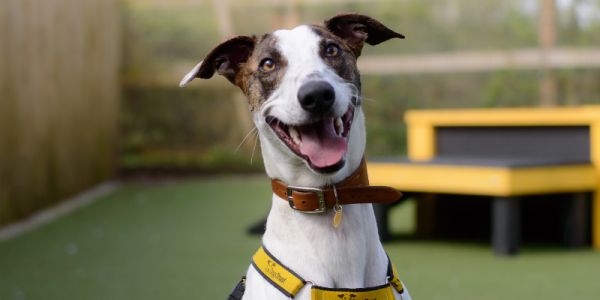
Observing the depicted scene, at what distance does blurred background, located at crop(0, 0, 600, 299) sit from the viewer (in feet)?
19.6

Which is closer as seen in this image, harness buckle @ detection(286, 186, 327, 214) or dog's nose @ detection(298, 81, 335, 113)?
dog's nose @ detection(298, 81, 335, 113)

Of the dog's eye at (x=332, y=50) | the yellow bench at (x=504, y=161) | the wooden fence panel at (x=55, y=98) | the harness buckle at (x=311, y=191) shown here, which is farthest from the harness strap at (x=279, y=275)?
the wooden fence panel at (x=55, y=98)

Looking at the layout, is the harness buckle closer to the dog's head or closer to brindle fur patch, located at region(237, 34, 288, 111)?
the dog's head

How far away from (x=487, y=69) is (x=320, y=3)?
192 cm

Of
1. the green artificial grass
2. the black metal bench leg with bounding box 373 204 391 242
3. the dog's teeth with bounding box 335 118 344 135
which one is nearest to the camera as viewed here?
the dog's teeth with bounding box 335 118 344 135

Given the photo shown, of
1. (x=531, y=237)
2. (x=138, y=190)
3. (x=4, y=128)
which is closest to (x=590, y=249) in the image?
(x=531, y=237)

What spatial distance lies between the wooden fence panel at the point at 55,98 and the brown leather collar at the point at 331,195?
4288 mm

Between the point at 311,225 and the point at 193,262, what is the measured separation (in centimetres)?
289

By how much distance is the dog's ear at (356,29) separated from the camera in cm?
215

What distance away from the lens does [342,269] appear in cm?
194

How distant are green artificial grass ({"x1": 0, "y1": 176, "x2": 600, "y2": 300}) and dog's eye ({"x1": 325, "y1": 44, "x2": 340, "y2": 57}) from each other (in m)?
2.03

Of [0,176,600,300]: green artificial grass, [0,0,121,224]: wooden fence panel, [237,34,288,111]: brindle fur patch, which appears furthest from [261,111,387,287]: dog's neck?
[0,0,121,224]: wooden fence panel

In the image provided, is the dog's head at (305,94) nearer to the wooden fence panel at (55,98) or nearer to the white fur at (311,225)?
the white fur at (311,225)

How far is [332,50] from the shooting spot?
2.00 meters
